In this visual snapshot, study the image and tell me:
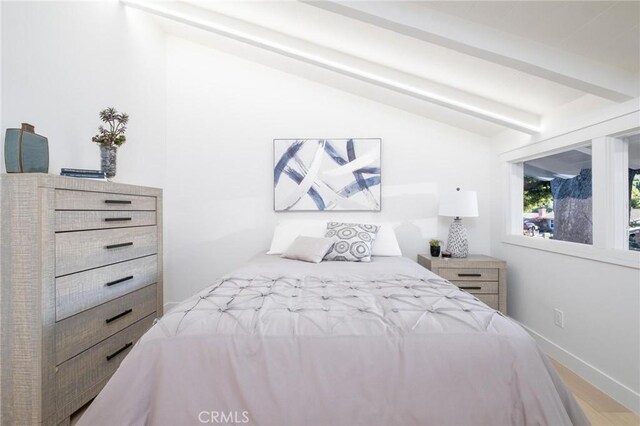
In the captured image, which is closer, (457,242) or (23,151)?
(23,151)

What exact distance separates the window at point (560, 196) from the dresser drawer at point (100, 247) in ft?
10.4

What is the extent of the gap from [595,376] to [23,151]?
3.58 m

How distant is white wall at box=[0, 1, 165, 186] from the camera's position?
1.76 meters

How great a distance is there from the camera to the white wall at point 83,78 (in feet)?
5.77

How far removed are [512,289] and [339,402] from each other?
8.28 ft

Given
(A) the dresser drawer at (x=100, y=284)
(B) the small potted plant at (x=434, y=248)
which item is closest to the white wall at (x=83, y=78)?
(A) the dresser drawer at (x=100, y=284)

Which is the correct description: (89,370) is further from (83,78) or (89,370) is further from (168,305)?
(83,78)

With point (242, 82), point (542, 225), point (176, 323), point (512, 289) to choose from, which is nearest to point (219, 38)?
point (242, 82)

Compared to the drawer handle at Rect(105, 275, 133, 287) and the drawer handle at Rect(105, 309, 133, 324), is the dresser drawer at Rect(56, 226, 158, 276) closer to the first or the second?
the drawer handle at Rect(105, 275, 133, 287)

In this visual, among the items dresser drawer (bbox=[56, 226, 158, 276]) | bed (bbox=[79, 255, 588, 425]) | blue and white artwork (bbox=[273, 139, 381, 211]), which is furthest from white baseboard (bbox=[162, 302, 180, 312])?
bed (bbox=[79, 255, 588, 425])

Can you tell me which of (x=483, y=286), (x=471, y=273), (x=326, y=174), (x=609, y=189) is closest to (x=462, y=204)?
(x=471, y=273)

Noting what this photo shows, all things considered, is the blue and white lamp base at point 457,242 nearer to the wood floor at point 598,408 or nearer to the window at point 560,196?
the window at point 560,196

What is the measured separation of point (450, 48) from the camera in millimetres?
1818

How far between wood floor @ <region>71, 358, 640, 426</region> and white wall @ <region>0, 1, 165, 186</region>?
69.7 inches
